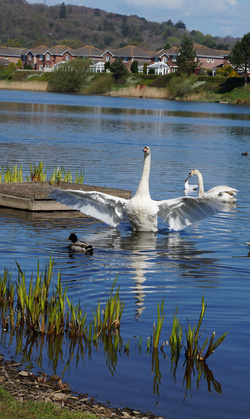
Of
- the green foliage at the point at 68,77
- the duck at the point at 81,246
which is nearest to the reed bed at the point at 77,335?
the duck at the point at 81,246

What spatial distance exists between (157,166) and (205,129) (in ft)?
78.3

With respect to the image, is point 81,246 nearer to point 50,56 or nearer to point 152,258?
point 152,258

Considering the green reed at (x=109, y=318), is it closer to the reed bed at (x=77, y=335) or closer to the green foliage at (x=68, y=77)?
the reed bed at (x=77, y=335)

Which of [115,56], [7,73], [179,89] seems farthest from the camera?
[115,56]

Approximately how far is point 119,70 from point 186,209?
11954 cm

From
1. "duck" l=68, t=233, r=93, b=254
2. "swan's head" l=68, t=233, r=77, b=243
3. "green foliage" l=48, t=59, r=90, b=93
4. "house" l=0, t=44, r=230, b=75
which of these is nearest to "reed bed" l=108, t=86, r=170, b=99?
"green foliage" l=48, t=59, r=90, b=93

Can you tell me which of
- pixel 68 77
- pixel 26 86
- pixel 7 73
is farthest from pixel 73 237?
pixel 7 73

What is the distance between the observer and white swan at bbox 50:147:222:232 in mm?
13453

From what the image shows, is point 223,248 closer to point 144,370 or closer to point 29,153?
point 144,370

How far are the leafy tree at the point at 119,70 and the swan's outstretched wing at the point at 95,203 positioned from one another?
387 feet

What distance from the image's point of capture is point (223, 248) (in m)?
13.6

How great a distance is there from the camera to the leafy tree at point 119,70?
426 feet

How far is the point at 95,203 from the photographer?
1426 centimetres

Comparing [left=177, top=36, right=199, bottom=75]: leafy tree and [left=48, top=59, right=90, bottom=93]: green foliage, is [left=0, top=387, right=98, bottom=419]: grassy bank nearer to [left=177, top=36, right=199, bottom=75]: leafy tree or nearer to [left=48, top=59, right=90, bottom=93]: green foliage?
[left=48, top=59, right=90, bottom=93]: green foliage
